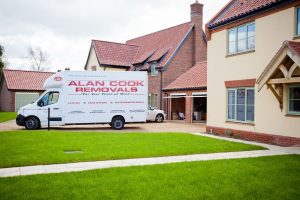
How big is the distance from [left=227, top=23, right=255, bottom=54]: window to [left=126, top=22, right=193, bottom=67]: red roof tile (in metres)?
13.6

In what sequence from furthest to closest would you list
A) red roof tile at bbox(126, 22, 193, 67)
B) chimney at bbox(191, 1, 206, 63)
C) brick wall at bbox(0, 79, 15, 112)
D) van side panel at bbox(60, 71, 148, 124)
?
brick wall at bbox(0, 79, 15, 112), chimney at bbox(191, 1, 206, 63), red roof tile at bbox(126, 22, 193, 67), van side panel at bbox(60, 71, 148, 124)

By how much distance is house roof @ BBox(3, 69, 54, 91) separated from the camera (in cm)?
4275

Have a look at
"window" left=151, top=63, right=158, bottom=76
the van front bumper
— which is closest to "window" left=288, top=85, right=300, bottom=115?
the van front bumper

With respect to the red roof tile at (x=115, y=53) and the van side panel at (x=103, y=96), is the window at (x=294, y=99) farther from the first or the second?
the red roof tile at (x=115, y=53)

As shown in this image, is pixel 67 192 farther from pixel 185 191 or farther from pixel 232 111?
pixel 232 111

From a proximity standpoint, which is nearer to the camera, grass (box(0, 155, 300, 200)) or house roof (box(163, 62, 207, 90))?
grass (box(0, 155, 300, 200))

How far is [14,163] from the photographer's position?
870 cm

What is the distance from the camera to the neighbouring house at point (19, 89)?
138ft

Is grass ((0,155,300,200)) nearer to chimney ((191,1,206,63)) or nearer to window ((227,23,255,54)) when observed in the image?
window ((227,23,255,54))

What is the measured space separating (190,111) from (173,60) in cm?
644

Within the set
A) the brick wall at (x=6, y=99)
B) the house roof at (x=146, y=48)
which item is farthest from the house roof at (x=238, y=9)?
the brick wall at (x=6, y=99)

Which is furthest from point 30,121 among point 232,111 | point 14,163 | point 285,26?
point 285,26

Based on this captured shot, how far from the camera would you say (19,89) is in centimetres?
4234

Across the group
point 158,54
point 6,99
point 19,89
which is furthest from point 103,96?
point 6,99
